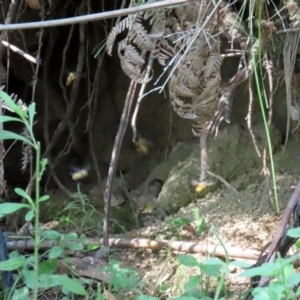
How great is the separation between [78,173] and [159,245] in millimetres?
1009

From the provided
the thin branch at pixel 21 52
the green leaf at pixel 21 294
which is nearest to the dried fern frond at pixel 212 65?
the thin branch at pixel 21 52

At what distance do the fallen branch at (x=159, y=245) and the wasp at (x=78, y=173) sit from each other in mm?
807

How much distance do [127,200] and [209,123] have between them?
74 cm

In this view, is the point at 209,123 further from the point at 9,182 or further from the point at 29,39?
A: the point at 9,182

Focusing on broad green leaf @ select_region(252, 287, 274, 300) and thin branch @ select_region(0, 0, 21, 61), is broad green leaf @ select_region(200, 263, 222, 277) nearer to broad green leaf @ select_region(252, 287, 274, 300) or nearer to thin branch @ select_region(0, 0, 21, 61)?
broad green leaf @ select_region(252, 287, 274, 300)

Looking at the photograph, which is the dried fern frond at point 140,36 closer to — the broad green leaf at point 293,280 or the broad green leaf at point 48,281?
the broad green leaf at point 48,281

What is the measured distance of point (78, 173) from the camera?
8.02ft

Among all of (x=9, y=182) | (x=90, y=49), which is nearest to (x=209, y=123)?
(x=90, y=49)

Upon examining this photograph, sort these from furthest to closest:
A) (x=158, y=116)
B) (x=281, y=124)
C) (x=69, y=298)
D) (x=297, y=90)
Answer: (x=158, y=116) → (x=281, y=124) → (x=297, y=90) → (x=69, y=298)

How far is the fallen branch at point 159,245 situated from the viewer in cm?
141

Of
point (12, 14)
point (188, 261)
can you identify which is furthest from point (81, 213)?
point (188, 261)


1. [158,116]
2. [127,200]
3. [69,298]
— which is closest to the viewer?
[69,298]

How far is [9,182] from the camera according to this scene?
A: 2.51 meters

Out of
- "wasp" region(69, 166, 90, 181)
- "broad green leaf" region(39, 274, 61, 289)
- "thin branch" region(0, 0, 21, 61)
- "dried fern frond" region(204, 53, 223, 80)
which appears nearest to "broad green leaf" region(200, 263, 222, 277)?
"broad green leaf" region(39, 274, 61, 289)
